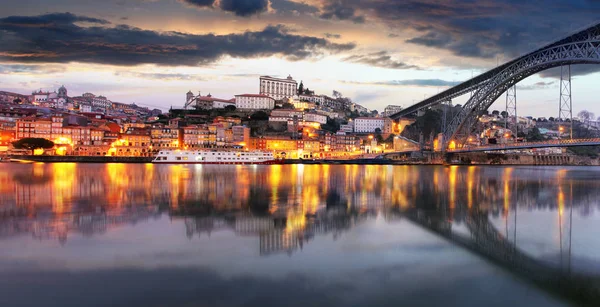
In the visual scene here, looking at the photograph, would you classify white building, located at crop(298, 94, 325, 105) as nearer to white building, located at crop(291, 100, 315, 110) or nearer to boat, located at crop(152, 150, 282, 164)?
white building, located at crop(291, 100, 315, 110)

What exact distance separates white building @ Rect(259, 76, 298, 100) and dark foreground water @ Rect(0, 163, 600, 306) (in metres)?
72.1

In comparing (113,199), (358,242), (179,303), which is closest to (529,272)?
(358,242)

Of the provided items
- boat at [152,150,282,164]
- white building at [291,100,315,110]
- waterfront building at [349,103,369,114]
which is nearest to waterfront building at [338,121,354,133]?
white building at [291,100,315,110]

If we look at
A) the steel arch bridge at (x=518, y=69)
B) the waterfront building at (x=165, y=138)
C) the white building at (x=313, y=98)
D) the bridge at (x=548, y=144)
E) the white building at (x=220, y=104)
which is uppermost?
the white building at (x=313, y=98)

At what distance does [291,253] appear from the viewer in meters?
5.75

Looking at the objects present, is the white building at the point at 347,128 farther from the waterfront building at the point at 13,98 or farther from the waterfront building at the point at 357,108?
the waterfront building at the point at 13,98

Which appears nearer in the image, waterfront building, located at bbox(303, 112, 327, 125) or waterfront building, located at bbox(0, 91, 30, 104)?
waterfront building, located at bbox(303, 112, 327, 125)

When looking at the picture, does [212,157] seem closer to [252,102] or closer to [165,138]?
[165,138]

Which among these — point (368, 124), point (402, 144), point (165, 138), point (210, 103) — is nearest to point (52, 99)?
point (210, 103)

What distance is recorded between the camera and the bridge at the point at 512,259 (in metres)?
4.48

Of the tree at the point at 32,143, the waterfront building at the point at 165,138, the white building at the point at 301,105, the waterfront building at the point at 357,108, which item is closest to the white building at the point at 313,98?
the white building at the point at 301,105

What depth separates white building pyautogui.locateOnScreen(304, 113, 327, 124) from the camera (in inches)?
2685

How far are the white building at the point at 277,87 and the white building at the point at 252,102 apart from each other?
10.1 meters

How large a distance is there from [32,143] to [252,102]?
33.6m
